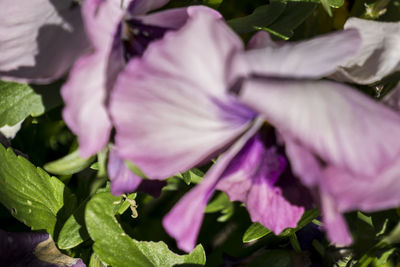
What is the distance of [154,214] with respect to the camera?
1023mm

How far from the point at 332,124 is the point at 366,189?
0.17 ft

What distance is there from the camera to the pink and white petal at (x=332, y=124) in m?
0.40

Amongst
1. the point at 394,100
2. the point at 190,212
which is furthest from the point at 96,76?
the point at 394,100

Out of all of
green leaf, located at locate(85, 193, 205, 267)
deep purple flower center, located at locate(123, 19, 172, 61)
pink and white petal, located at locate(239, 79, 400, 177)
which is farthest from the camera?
green leaf, located at locate(85, 193, 205, 267)

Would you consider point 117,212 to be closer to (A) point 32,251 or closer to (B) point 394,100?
(A) point 32,251

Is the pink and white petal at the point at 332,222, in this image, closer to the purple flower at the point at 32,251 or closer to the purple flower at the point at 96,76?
the purple flower at the point at 96,76

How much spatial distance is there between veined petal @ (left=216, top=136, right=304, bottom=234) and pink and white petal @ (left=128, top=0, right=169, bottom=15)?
138 mm

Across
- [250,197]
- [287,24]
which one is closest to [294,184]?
[250,197]

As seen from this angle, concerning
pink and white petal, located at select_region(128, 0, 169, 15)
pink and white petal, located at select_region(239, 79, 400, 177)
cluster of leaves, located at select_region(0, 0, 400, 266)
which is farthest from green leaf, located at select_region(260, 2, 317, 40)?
pink and white petal, located at select_region(239, 79, 400, 177)

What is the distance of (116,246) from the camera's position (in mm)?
636

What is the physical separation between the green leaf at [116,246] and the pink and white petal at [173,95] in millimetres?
179

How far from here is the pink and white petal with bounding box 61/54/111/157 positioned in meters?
0.45

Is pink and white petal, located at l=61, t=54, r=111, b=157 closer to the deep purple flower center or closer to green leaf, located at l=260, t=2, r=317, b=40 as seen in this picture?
the deep purple flower center

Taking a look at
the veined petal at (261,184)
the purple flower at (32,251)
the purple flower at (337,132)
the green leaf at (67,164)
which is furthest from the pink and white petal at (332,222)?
the purple flower at (32,251)
